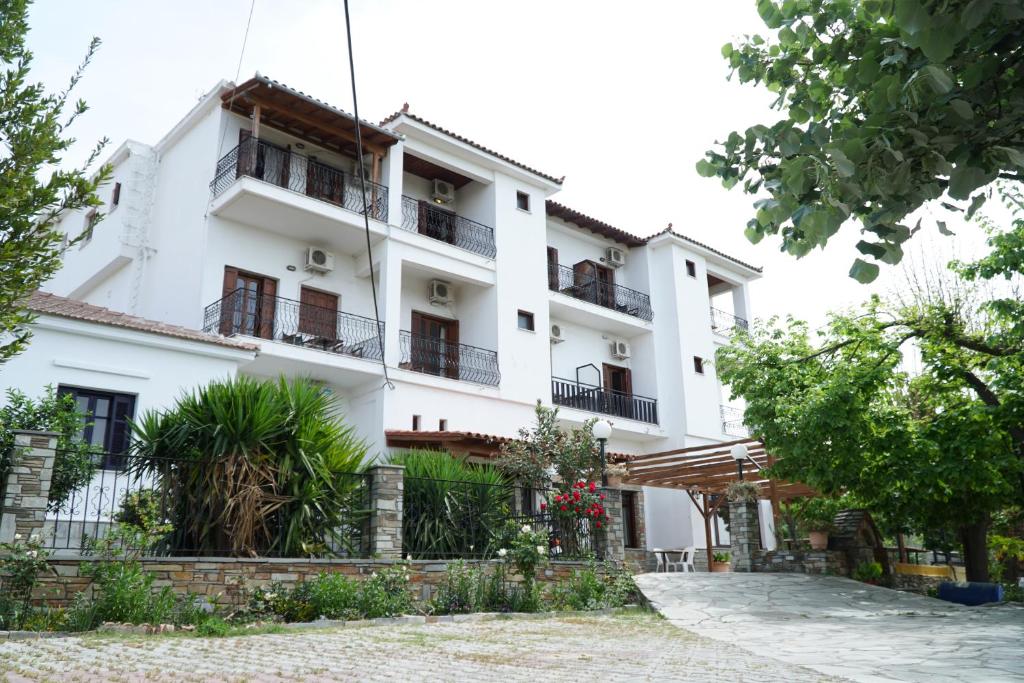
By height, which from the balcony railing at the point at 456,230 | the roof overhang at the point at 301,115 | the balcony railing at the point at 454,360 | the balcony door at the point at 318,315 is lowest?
the balcony railing at the point at 454,360

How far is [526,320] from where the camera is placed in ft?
64.1

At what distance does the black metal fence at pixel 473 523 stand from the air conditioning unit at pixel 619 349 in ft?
34.6

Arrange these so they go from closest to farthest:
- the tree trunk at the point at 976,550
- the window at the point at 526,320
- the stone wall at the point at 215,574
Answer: the stone wall at the point at 215,574 < the tree trunk at the point at 976,550 < the window at the point at 526,320

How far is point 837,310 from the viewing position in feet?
49.1

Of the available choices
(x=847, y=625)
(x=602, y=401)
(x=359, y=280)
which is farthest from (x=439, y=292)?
(x=847, y=625)

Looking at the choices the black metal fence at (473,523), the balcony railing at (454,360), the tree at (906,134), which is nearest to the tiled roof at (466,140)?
the balcony railing at (454,360)

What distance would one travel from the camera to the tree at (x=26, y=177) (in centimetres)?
418

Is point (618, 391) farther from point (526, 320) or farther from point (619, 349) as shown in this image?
point (526, 320)

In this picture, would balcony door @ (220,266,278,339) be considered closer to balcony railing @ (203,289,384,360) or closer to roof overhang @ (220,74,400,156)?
balcony railing @ (203,289,384,360)

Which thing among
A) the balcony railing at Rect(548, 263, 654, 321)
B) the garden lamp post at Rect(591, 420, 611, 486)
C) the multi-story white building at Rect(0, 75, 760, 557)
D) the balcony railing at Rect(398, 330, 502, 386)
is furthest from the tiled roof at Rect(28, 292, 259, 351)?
the balcony railing at Rect(548, 263, 654, 321)

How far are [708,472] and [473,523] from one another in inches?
341

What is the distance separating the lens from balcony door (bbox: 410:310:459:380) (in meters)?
17.9

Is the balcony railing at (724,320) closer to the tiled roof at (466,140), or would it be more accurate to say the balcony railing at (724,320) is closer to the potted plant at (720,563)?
the tiled roof at (466,140)

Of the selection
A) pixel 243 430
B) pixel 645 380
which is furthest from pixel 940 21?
pixel 645 380
